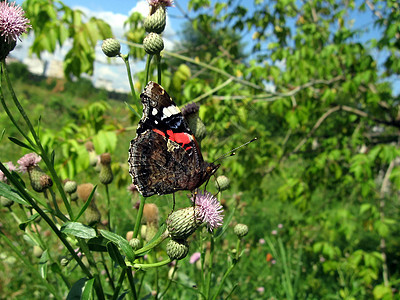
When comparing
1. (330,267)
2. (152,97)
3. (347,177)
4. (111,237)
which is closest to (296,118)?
(347,177)

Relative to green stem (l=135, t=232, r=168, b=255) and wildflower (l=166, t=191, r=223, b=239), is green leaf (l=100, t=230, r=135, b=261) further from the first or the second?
wildflower (l=166, t=191, r=223, b=239)

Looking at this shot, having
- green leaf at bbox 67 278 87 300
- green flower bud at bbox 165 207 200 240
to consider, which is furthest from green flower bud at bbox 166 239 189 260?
green leaf at bbox 67 278 87 300

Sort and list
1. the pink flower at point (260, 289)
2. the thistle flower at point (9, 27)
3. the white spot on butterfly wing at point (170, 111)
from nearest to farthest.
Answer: the thistle flower at point (9, 27)
the white spot on butterfly wing at point (170, 111)
the pink flower at point (260, 289)

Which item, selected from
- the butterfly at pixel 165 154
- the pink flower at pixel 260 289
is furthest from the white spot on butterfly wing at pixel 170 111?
the pink flower at pixel 260 289

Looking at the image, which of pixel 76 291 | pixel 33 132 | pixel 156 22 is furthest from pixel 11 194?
pixel 156 22

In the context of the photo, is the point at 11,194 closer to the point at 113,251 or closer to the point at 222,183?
the point at 113,251

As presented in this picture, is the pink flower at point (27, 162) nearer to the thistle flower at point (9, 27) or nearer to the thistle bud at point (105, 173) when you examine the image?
the thistle bud at point (105, 173)

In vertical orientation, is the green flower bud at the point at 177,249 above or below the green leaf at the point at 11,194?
below
